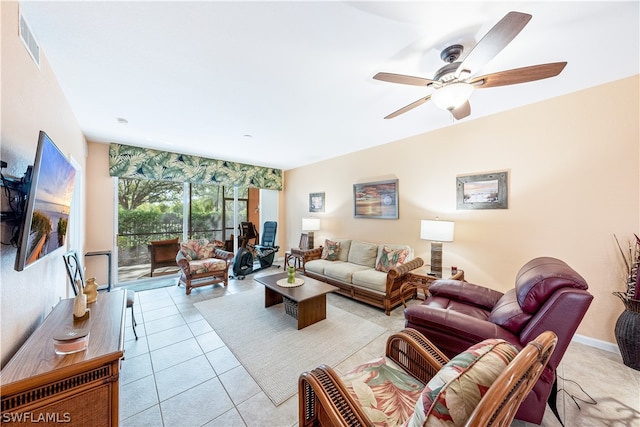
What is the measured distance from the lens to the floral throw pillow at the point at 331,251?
14.6 feet

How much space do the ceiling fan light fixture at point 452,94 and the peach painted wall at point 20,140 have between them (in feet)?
8.43

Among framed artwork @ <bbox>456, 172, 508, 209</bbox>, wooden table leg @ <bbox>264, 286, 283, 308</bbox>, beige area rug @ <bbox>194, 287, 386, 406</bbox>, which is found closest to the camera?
beige area rug @ <bbox>194, 287, 386, 406</bbox>

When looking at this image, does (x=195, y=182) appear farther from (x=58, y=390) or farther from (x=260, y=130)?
(x=58, y=390)

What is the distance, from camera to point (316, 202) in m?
5.57

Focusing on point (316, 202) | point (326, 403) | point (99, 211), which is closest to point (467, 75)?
point (326, 403)

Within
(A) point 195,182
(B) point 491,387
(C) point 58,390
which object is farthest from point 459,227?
(A) point 195,182

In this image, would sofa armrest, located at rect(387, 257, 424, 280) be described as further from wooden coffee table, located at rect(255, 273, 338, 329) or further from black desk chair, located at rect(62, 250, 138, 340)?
black desk chair, located at rect(62, 250, 138, 340)

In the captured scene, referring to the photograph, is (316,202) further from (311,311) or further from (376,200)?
(311,311)

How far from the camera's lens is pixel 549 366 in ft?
4.35

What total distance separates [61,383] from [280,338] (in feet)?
5.59

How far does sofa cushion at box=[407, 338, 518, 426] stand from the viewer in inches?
24.9

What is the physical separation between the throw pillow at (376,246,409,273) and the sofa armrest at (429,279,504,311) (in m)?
0.93

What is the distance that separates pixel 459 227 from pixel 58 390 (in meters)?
3.91

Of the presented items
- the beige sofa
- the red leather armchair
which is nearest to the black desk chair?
the beige sofa
